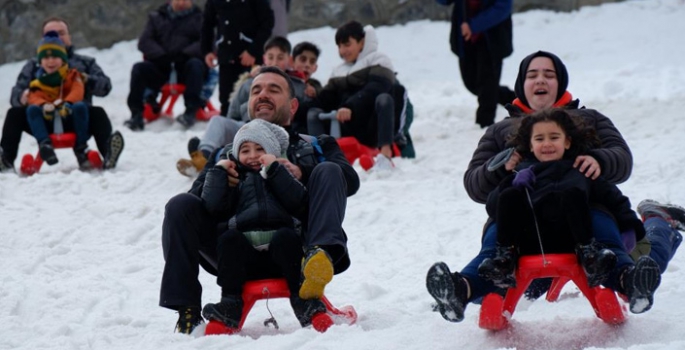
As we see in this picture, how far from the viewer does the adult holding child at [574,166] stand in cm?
376

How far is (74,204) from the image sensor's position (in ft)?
24.0

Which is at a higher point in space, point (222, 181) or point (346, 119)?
point (222, 181)

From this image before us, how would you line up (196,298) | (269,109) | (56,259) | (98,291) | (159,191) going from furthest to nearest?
(159,191)
(56,259)
(98,291)
(269,109)
(196,298)

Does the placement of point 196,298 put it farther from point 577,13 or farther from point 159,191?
point 577,13

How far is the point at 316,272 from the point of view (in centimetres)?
408

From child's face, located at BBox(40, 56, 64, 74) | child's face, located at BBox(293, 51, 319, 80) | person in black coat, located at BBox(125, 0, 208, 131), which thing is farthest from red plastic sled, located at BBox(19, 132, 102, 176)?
person in black coat, located at BBox(125, 0, 208, 131)

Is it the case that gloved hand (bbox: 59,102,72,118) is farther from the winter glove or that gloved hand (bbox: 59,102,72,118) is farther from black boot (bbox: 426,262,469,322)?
black boot (bbox: 426,262,469,322)

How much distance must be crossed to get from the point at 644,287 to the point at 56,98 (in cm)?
585

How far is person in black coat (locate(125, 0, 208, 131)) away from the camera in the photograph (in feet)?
36.1

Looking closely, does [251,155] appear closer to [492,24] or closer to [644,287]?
[644,287]

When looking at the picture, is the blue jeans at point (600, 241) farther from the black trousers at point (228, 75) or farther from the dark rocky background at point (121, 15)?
the dark rocky background at point (121, 15)

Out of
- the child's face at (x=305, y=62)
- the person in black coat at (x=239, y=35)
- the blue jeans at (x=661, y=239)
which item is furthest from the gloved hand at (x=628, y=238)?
the person in black coat at (x=239, y=35)

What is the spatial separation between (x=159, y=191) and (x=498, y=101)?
11.6ft

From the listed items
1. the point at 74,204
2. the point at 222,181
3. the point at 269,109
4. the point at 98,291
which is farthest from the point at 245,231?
the point at 74,204
